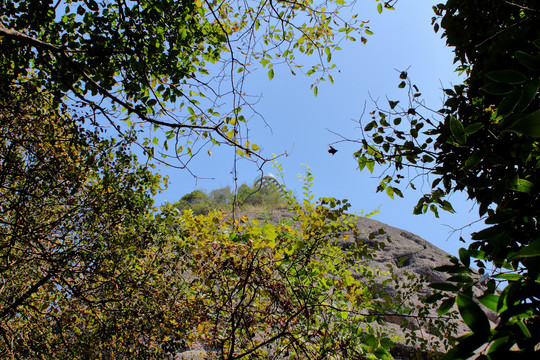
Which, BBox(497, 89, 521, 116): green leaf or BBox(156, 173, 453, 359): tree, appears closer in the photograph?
BBox(497, 89, 521, 116): green leaf

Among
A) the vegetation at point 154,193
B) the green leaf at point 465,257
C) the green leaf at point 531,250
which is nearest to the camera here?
the green leaf at point 531,250

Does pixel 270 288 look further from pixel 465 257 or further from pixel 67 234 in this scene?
pixel 67 234

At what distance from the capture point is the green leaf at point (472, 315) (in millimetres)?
570

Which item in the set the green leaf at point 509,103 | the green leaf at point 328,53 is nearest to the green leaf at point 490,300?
the green leaf at point 509,103

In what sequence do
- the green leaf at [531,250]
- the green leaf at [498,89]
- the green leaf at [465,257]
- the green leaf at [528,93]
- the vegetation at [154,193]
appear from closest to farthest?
the green leaf at [531,250], the green leaf at [528,93], the green leaf at [498,89], the green leaf at [465,257], the vegetation at [154,193]

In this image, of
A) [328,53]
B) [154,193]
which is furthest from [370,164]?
[154,193]

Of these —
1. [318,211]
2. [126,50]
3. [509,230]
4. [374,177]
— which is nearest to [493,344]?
[509,230]

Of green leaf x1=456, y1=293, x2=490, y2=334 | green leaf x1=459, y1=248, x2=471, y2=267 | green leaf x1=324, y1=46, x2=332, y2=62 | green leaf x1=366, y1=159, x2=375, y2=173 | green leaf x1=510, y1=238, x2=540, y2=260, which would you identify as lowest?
green leaf x1=456, y1=293, x2=490, y2=334

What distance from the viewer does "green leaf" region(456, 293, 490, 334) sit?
570mm

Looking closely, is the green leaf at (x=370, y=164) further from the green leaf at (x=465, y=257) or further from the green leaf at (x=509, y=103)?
the green leaf at (x=509, y=103)

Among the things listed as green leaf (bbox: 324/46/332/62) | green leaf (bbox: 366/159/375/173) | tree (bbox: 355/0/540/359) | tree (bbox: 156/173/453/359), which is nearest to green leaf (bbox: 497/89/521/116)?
tree (bbox: 355/0/540/359)

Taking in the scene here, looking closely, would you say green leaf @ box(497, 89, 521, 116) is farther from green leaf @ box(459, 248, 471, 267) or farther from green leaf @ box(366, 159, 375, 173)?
green leaf @ box(366, 159, 375, 173)

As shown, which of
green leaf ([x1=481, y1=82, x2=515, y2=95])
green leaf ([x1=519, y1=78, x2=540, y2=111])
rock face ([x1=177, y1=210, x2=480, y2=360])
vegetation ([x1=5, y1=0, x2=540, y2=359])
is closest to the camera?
green leaf ([x1=519, y1=78, x2=540, y2=111])

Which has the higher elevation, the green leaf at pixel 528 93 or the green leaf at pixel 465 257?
the green leaf at pixel 528 93
